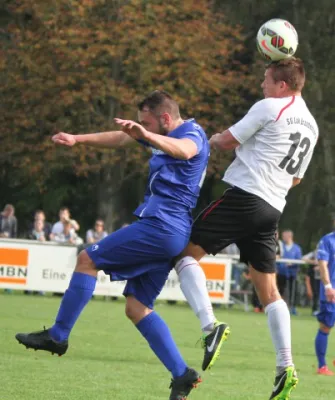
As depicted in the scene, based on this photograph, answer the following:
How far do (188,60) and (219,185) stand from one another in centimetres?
405

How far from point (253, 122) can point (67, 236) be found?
19.4m

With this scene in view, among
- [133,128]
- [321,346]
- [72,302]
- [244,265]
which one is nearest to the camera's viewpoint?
[133,128]

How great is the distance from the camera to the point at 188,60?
3744 centimetres

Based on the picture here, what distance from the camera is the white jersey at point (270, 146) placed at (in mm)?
9336

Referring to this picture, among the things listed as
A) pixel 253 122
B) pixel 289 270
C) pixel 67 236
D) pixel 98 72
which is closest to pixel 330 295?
pixel 253 122

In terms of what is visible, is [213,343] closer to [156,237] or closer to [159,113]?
[156,237]

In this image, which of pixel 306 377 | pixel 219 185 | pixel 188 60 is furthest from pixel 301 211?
pixel 306 377

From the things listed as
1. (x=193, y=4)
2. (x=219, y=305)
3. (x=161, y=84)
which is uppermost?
(x=193, y=4)

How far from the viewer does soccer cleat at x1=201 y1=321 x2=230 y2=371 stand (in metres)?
8.98

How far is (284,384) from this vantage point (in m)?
9.34

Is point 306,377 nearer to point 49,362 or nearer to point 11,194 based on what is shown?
point 49,362

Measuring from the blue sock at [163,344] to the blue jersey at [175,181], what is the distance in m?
0.74

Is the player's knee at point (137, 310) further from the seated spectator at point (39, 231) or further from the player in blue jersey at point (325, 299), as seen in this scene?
the seated spectator at point (39, 231)

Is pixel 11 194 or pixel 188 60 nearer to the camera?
pixel 188 60
